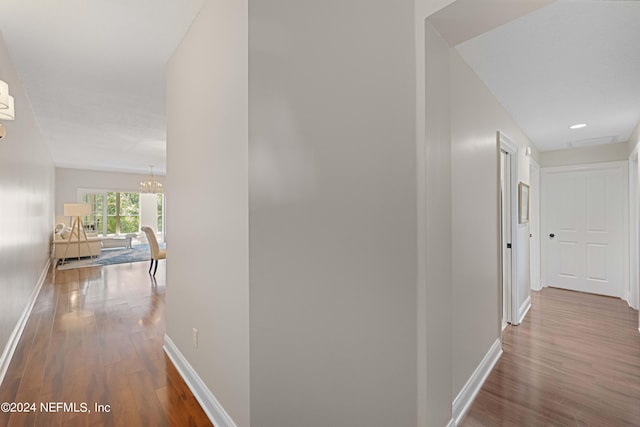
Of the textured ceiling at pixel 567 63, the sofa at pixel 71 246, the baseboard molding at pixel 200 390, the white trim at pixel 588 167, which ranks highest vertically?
the textured ceiling at pixel 567 63

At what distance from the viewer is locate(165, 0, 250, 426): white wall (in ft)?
4.50

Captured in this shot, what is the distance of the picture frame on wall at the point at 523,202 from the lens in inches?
126

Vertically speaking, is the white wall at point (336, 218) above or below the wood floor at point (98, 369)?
above

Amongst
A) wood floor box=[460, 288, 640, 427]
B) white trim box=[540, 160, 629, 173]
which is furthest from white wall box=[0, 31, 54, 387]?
white trim box=[540, 160, 629, 173]

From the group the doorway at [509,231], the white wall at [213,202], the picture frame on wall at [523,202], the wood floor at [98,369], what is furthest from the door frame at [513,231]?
the wood floor at [98,369]

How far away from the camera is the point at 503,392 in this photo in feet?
6.59

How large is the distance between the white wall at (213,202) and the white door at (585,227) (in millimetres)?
5301

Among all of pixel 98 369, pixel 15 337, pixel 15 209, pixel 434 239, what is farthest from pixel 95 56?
pixel 434 239

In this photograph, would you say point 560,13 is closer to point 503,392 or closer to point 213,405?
point 503,392

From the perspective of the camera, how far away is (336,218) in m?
1.35

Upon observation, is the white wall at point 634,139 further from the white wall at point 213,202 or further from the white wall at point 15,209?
the white wall at point 15,209

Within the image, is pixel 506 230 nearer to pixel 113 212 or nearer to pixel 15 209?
pixel 15 209

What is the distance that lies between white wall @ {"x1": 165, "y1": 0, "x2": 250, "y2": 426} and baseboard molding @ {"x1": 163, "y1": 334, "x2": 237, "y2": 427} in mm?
46

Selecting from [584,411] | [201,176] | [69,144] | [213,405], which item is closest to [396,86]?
[201,176]
